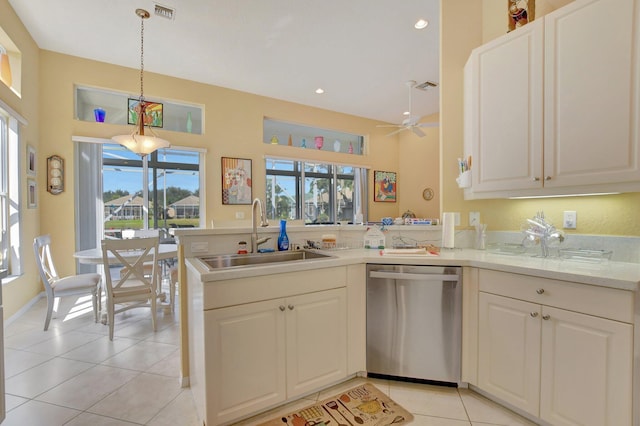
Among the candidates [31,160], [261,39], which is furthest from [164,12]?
[31,160]

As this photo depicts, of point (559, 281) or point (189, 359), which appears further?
point (189, 359)

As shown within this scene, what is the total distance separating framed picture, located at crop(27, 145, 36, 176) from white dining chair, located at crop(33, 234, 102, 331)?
3.42 ft

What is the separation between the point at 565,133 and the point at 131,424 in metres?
3.06

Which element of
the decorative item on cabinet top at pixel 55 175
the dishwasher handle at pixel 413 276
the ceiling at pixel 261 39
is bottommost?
the dishwasher handle at pixel 413 276

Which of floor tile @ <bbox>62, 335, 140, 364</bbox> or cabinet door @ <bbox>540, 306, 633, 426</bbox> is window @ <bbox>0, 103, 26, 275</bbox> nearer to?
floor tile @ <bbox>62, 335, 140, 364</bbox>

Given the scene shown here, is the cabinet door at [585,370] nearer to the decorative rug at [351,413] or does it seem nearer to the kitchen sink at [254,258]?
the decorative rug at [351,413]

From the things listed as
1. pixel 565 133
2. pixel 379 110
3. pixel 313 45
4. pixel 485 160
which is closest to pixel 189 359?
pixel 485 160

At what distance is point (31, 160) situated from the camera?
3578 mm

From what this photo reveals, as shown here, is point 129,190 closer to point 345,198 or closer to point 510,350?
point 345,198

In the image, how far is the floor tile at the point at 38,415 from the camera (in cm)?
162

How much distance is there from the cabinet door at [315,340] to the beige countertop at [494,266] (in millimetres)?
210

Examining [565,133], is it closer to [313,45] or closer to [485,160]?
[485,160]

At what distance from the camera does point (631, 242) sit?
168cm

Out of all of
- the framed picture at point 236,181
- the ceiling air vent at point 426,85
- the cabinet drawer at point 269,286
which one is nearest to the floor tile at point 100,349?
the cabinet drawer at point 269,286
